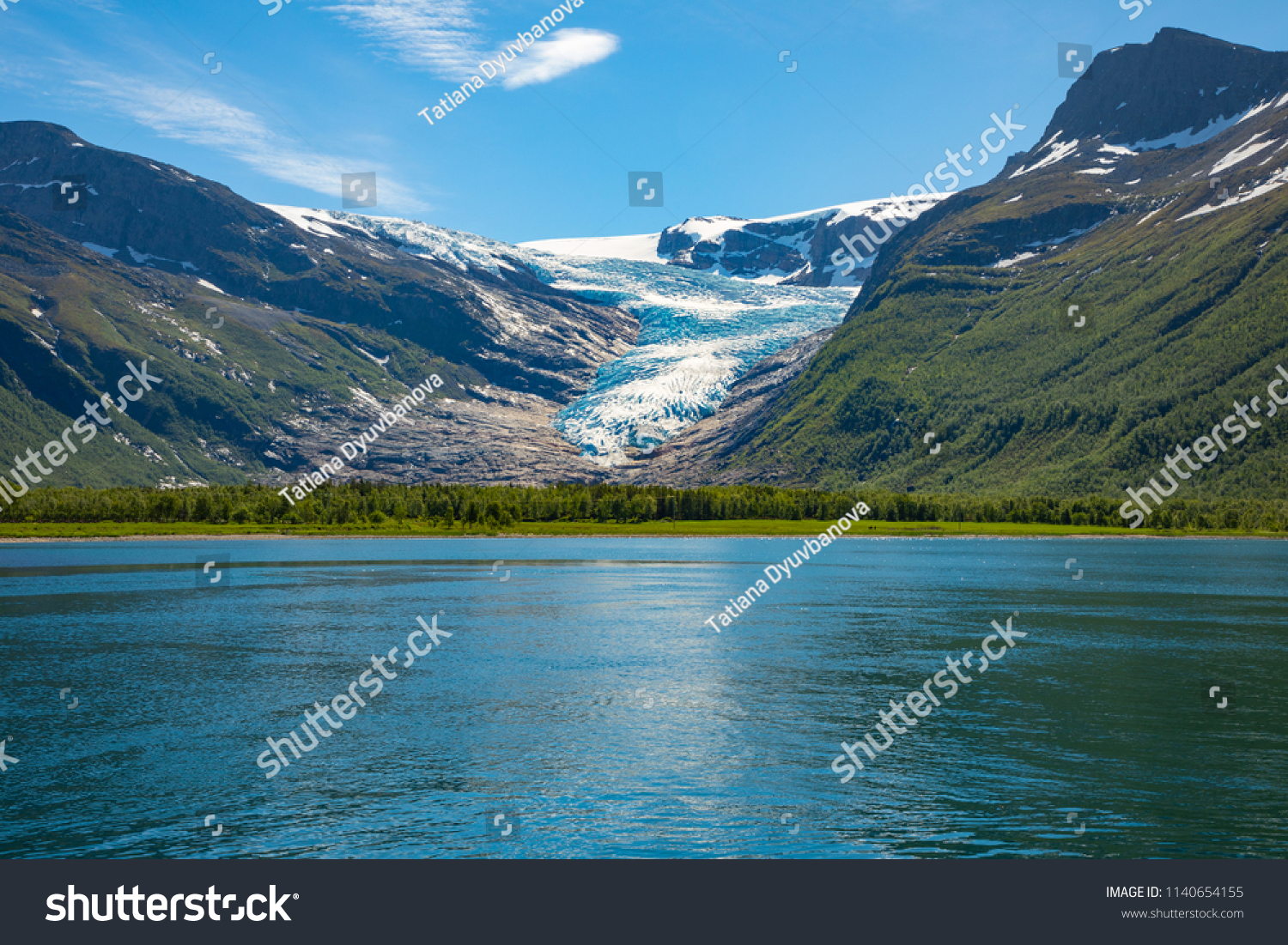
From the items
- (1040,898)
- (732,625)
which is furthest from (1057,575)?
(1040,898)

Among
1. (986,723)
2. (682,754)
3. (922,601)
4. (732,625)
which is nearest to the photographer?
(682,754)

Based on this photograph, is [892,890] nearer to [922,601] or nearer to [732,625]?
[732,625]

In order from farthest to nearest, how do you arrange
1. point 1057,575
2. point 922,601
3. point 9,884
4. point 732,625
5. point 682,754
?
point 1057,575 → point 922,601 → point 732,625 → point 682,754 → point 9,884

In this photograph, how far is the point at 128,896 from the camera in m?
24.1

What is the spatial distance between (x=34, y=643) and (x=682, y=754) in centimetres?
5123

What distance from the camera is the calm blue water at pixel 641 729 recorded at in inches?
1144

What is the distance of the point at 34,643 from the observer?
65.6m

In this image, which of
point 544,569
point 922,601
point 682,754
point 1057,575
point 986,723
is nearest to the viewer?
point 682,754

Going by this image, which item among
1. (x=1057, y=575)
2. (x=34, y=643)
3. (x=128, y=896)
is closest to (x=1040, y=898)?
(x=128, y=896)

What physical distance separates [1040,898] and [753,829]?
8310mm

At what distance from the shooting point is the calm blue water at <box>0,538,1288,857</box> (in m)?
29.1

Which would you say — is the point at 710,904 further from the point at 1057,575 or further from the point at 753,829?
the point at 1057,575

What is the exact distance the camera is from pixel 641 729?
42344mm

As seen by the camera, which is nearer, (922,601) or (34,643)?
(34,643)
